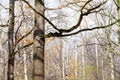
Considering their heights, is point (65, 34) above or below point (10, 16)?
below

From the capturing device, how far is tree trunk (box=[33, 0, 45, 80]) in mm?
4711

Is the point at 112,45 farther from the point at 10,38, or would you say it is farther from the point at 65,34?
the point at 65,34

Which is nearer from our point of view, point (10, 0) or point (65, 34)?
point (65, 34)

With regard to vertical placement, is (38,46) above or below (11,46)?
below

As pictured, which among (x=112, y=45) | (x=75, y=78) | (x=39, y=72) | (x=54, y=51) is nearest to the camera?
(x=39, y=72)

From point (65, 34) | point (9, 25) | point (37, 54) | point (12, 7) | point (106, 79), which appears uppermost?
point (12, 7)

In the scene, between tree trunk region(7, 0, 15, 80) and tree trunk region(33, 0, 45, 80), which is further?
tree trunk region(7, 0, 15, 80)

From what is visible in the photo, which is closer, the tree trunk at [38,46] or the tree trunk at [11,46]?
the tree trunk at [38,46]

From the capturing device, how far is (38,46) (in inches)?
191

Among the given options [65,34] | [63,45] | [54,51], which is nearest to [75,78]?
[63,45]

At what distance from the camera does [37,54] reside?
4781mm

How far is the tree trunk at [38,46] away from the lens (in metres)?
4.71

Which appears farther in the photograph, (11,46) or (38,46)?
(11,46)

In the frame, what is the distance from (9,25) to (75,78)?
27.6 metres
